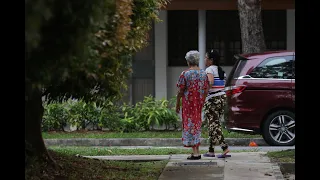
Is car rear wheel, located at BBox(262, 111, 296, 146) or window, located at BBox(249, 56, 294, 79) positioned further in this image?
car rear wheel, located at BBox(262, 111, 296, 146)

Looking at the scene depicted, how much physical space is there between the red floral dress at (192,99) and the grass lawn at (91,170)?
1.74 ft

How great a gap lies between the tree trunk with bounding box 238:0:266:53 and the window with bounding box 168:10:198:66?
402 cm

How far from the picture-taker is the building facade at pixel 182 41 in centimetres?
1936

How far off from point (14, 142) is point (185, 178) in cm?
298

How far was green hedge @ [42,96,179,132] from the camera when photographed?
53.5ft

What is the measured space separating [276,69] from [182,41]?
7.00 meters

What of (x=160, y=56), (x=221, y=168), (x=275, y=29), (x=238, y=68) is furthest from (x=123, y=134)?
(x=221, y=168)

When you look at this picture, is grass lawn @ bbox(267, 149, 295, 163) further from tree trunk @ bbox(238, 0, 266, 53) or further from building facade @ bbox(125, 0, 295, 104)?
building facade @ bbox(125, 0, 295, 104)

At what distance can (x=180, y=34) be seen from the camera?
19750 millimetres

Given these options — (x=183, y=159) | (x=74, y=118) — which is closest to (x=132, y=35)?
(x=183, y=159)

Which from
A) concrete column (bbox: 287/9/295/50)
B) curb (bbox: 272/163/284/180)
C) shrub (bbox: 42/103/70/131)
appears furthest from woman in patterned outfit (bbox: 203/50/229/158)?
concrete column (bbox: 287/9/295/50)

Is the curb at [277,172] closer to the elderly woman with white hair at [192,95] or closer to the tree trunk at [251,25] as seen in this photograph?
the elderly woman with white hair at [192,95]

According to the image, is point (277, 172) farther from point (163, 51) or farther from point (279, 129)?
point (163, 51)

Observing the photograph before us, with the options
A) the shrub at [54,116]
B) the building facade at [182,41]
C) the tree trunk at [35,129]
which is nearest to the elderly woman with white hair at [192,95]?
the tree trunk at [35,129]
